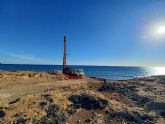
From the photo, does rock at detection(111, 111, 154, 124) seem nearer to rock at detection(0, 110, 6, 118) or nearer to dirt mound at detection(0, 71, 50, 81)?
rock at detection(0, 110, 6, 118)

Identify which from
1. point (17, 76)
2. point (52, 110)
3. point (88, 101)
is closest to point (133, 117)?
point (88, 101)

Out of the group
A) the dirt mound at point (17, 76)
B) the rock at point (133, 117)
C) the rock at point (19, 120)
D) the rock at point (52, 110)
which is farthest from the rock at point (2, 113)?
the dirt mound at point (17, 76)

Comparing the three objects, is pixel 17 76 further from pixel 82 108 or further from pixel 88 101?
pixel 82 108

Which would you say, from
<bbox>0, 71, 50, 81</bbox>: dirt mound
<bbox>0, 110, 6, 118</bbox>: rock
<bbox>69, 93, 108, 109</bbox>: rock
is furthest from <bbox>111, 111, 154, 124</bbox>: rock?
<bbox>0, 71, 50, 81</bbox>: dirt mound

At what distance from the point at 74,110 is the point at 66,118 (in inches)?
64.3

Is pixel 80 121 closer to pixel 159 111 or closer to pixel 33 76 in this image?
pixel 159 111

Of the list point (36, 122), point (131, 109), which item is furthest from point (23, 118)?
point (131, 109)

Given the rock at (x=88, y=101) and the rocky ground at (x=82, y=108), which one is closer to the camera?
the rocky ground at (x=82, y=108)

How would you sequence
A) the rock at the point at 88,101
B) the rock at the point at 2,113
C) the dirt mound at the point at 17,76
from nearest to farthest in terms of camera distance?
the rock at the point at 2,113
the rock at the point at 88,101
the dirt mound at the point at 17,76

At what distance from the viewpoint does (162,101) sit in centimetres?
2333

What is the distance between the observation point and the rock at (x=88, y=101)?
2165 cm

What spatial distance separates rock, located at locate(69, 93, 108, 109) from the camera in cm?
2165

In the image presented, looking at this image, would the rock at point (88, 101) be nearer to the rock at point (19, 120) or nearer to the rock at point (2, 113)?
the rock at point (19, 120)

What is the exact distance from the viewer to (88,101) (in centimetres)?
2222
